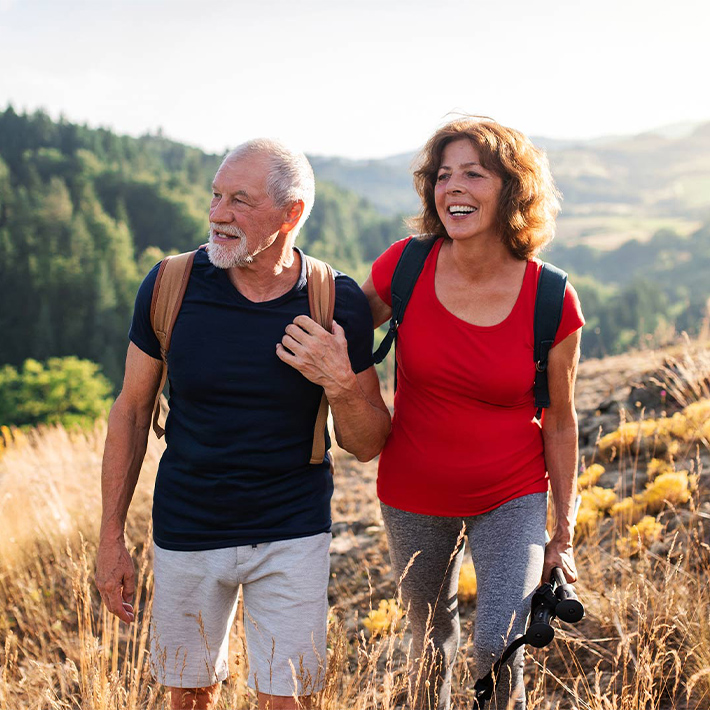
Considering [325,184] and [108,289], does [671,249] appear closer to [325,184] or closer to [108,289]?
[325,184]

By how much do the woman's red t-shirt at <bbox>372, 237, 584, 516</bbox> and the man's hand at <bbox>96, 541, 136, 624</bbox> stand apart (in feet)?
2.81

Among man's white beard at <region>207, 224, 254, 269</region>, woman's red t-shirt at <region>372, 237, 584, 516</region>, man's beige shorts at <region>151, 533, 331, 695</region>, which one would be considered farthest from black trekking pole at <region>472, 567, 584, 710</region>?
man's white beard at <region>207, 224, 254, 269</region>

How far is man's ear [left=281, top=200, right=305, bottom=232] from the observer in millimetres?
2326

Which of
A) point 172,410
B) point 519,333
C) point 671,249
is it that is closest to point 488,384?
point 519,333

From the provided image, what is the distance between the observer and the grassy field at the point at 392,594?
2.41 metres

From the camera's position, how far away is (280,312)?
7.43ft

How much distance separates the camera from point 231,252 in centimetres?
223

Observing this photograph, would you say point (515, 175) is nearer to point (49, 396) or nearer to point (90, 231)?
point (49, 396)

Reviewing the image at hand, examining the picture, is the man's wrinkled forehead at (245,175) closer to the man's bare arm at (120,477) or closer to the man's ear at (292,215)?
the man's ear at (292,215)

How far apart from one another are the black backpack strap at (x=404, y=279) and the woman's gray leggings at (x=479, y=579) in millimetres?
586

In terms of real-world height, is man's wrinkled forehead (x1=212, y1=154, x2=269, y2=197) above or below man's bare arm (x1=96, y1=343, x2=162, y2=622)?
above

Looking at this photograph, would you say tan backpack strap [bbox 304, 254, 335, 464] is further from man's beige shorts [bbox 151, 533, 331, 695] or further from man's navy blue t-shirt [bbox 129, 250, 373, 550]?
man's beige shorts [bbox 151, 533, 331, 695]

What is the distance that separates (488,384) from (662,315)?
80.0 metres

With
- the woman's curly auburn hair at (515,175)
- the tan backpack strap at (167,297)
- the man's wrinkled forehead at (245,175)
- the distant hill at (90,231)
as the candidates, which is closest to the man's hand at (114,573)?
the tan backpack strap at (167,297)
